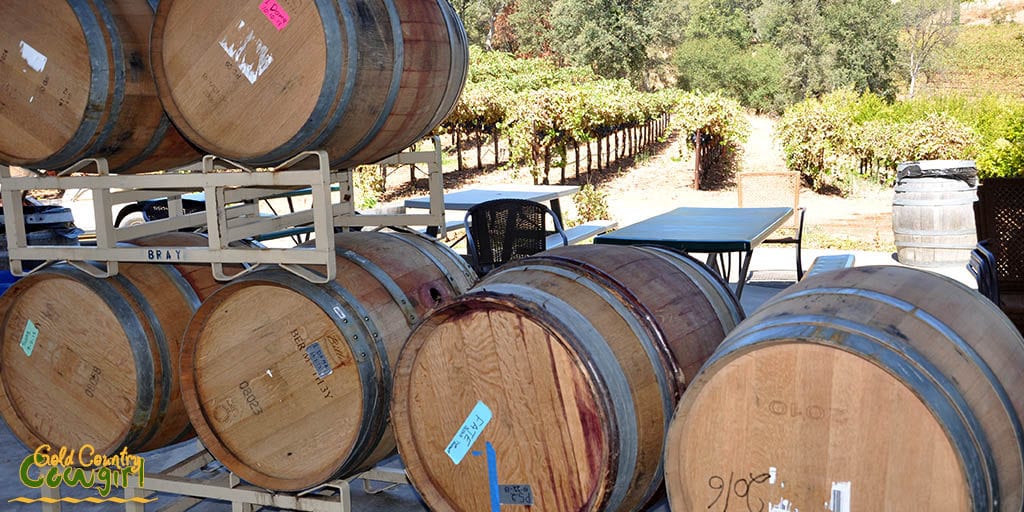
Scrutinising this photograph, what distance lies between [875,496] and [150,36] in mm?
2932

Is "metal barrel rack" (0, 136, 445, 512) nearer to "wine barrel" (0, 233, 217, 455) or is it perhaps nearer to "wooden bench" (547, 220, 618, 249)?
"wine barrel" (0, 233, 217, 455)

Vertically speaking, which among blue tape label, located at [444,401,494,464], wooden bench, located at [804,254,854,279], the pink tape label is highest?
the pink tape label

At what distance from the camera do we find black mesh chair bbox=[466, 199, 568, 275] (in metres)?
6.39

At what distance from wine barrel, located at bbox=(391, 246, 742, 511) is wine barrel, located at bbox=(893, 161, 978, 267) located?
4126mm

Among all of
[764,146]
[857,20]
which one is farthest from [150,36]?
[857,20]

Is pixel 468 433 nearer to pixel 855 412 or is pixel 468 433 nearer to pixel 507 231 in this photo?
pixel 855 412

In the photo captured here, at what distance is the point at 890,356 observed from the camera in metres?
2.20

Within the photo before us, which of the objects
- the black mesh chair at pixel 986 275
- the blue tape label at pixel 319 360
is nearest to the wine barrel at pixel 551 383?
the blue tape label at pixel 319 360

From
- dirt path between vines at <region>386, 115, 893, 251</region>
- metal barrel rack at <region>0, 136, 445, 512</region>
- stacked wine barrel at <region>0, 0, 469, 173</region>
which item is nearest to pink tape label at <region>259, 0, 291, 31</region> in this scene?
stacked wine barrel at <region>0, 0, 469, 173</region>

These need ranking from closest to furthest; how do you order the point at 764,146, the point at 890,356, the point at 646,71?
the point at 890,356 → the point at 764,146 → the point at 646,71

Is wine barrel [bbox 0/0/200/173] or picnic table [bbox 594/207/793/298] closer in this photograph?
wine barrel [bbox 0/0/200/173]

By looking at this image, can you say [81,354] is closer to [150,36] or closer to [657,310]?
[150,36]

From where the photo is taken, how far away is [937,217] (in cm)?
658

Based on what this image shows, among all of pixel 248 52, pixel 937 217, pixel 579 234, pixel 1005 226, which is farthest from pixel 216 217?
pixel 937 217
